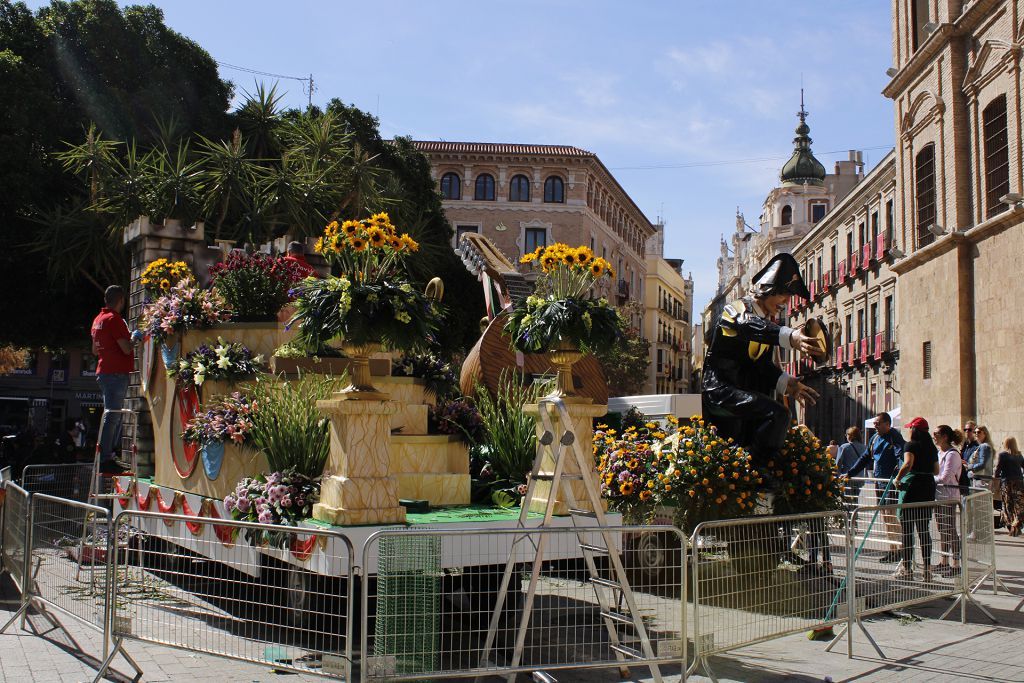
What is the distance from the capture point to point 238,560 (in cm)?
627

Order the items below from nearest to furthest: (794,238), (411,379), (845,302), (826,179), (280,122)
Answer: (411,379) → (280,122) → (845,302) → (794,238) → (826,179)

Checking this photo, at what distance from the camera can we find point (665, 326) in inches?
3108

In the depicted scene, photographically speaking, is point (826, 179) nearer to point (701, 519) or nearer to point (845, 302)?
point (845, 302)

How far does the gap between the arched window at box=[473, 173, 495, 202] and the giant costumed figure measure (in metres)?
47.2

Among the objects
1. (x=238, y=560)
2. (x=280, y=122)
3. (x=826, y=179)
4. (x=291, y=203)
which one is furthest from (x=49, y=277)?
(x=826, y=179)

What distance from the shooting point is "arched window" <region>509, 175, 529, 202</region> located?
2192 inches

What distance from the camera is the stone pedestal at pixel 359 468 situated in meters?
6.23

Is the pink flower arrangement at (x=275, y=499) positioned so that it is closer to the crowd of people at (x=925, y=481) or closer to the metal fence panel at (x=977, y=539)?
the crowd of people at (x=925, y=481)

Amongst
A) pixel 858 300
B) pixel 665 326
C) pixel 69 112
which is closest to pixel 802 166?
pixel 665 326

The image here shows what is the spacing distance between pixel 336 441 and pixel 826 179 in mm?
63591

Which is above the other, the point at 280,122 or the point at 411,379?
the point at 280,122

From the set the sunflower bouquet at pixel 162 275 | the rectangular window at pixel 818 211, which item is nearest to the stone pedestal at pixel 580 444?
the sunflower bouquet at pixel 162 275

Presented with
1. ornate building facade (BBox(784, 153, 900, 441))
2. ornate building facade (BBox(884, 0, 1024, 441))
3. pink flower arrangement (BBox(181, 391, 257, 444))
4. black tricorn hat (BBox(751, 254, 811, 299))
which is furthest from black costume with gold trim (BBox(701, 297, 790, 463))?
ornate building facade (BBox(784, 153, 900, 441))

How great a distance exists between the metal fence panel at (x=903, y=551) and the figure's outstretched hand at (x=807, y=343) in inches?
55.1
